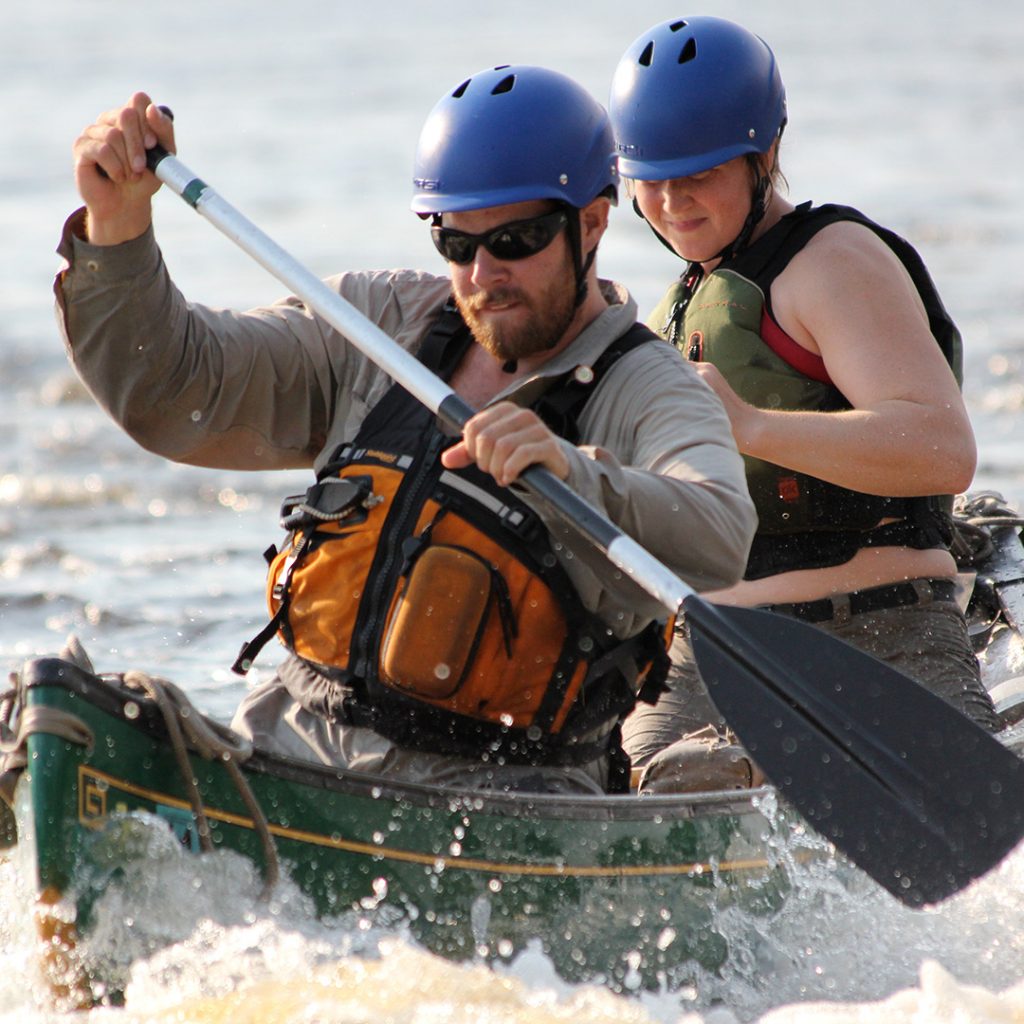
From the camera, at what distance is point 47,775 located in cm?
289

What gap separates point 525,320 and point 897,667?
4.99 ft

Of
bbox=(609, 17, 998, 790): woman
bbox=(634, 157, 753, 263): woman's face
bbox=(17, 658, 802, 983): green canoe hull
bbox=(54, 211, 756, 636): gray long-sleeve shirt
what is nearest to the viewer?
bbox=(17, 658, 802, 983): green canoe hull

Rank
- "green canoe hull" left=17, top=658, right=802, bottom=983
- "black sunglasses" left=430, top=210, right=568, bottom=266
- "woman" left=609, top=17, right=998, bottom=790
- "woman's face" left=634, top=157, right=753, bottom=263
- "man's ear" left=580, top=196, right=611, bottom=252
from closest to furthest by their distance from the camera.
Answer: "green canoe hull" left=17, top=658, right=802, bottom=983 → "black sunglasses" left=430, top=210, right=568, bottom=266 → "man's ear" left=580, top=196, right=611, bottom=252 → "woman" left=609, top=17, right=998, bottom=790 → "woman's face" left=634, top=157, right=753, bottom=263

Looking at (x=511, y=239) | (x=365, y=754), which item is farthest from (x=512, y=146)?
(x=365, y=754)

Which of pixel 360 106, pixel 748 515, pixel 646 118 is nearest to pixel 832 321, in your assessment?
pixel 646 118

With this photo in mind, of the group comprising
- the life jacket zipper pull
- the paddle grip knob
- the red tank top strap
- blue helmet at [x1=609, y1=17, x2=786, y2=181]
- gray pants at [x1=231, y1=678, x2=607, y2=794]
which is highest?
the paddle grip knob

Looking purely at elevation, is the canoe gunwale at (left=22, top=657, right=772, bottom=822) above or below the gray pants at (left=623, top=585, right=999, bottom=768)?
above

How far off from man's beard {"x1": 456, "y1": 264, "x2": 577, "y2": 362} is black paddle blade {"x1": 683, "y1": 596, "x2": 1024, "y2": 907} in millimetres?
642

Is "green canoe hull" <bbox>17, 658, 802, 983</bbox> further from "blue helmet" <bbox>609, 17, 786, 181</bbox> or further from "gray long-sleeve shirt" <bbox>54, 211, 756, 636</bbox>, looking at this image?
"blue helmet" <bbox>609, 17, 786, 181</bbox>

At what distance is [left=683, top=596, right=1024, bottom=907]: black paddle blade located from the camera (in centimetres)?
326

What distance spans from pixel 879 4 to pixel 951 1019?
33106 millimetres

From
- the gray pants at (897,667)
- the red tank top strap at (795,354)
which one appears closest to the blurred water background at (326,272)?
the gray pants at (897,667)

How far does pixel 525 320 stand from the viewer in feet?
11.2

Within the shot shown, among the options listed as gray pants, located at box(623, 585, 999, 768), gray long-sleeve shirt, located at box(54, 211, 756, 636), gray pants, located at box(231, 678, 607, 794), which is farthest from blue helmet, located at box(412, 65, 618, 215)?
gray pants, located at box(623, 585, 999, 768)
